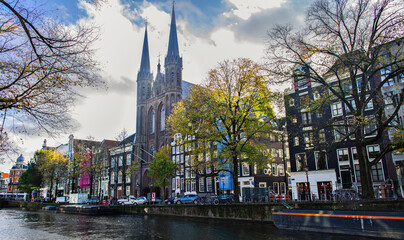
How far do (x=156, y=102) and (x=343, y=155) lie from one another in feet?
162

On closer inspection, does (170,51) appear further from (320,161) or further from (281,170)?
(320,161)

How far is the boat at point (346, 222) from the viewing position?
1495 centimetres

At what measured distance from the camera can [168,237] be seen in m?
18.8

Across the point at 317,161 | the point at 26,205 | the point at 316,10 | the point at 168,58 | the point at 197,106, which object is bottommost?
the point at 26,205

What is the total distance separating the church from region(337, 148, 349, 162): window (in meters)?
38.5

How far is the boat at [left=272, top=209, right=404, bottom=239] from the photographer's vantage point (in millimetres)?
14953

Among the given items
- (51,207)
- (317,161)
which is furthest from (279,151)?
(51,207)

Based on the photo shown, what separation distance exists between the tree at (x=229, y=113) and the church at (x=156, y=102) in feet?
127

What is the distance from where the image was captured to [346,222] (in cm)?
1694

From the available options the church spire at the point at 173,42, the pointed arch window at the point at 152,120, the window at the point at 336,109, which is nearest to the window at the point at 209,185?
the window at the point at 336,109

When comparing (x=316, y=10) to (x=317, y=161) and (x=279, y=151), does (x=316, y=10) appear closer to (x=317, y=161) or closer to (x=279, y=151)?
(x=317, y=161)

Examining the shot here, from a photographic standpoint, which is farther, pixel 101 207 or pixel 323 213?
pixel 101 207

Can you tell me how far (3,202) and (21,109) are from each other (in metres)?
86.0

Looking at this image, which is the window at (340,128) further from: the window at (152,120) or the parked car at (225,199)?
the window at (152,120)
